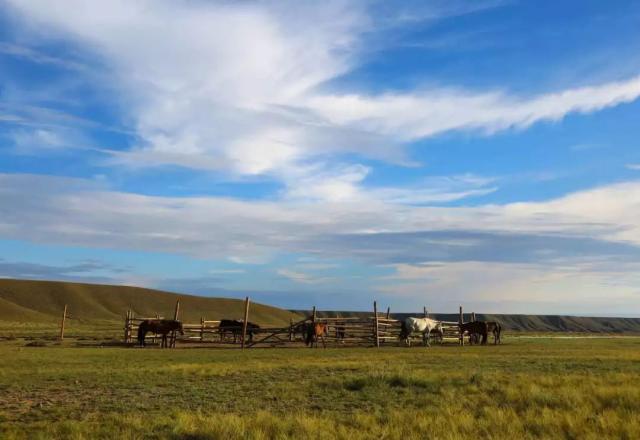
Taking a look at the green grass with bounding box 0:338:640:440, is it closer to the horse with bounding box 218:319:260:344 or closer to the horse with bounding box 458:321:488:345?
the horse with bounding box 218:319:260:344

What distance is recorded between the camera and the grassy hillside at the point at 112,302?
9844 cm

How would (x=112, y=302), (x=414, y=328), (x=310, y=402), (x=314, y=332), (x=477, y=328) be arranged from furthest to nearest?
1. (x=112, y=302)
2. (x=477, y=328)
3. (x=414, y=328)
4. (x=314, y=332)
5. (x=310, y=402)

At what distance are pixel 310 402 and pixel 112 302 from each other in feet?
337

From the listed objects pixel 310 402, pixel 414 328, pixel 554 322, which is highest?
pixel 414 328

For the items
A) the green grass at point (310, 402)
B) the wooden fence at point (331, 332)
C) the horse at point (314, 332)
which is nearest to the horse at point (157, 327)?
the wooden fence at point (331, 332)

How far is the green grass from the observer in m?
9.55

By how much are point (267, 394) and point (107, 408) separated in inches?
141

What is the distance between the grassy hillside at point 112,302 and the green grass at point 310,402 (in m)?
78.4

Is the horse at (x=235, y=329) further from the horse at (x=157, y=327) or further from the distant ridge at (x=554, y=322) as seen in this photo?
the distant ridge at (x=554, y=322)

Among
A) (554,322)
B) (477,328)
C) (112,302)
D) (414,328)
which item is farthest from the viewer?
(554,322)

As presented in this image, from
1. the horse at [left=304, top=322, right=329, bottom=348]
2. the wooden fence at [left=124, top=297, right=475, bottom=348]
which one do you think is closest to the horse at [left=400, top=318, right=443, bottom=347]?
the wooden fence at [left=124, top=297, right=475, bottom=348]

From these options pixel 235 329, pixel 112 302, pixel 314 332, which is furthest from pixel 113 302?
pixel 314 332

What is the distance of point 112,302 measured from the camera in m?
107

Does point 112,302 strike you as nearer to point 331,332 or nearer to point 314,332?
point 331,332
